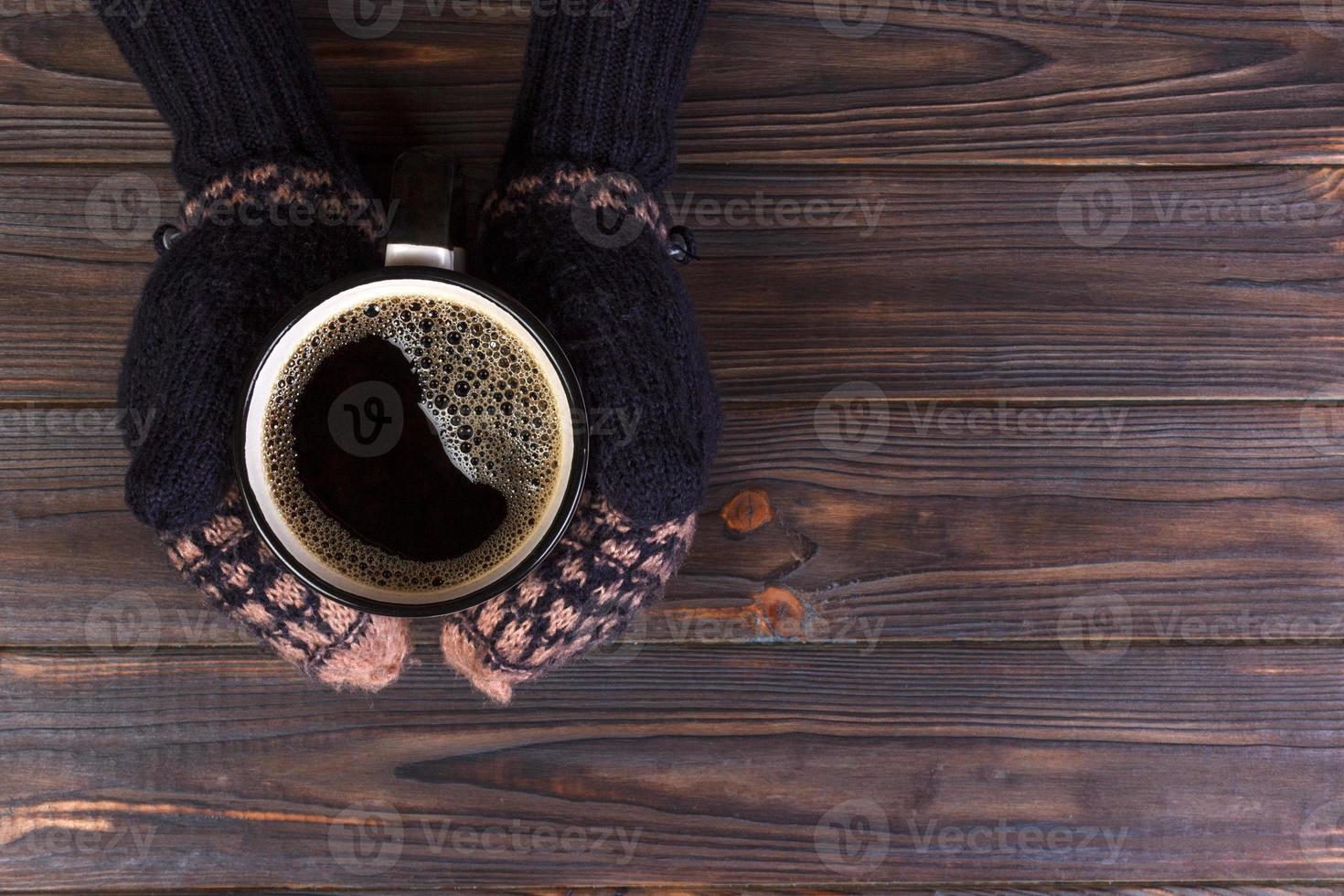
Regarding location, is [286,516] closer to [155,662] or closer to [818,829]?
[155,662]

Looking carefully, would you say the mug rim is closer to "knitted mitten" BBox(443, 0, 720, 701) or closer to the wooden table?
"knitted mitten" BBox(443, 0, 720, 701)

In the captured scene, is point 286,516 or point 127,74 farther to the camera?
point 127,74

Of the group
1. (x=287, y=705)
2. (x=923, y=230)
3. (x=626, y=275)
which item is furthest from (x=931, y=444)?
(x=287, y=705)

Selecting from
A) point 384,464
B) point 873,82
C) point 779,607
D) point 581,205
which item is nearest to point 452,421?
point 384,464

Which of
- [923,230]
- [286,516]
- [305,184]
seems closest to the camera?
[286,516]

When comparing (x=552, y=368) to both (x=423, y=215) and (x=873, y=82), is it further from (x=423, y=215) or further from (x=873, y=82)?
(x=873, y=82)

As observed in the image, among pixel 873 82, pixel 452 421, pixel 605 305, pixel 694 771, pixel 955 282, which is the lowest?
pixel 694 771

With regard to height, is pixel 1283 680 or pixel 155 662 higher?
pixel 1283 680
